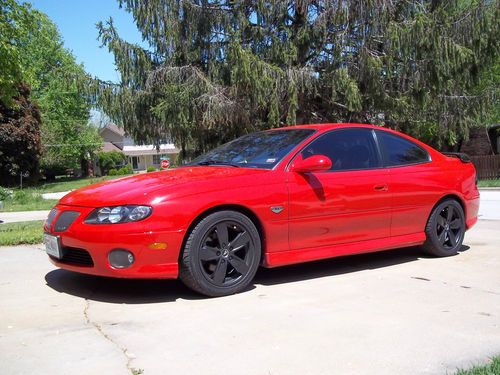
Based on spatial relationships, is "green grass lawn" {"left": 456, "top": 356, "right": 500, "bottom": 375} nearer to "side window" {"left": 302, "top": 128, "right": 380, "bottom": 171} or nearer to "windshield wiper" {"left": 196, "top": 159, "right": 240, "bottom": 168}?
"side window" {"left": 302, "top": 128, "right": 380, "bottom": 171}

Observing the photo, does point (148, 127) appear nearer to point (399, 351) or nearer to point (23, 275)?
point (23, 275)

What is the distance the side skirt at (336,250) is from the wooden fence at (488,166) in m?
23.0

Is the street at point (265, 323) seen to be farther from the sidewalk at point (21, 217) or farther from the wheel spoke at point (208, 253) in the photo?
the sidewalk at point (21, 217)

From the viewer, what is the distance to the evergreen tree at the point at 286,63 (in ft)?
46.4

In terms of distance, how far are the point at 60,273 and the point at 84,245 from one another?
4.83 ft

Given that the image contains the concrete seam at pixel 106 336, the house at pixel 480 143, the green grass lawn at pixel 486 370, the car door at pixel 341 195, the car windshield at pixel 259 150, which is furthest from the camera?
the house at pixel 480 143

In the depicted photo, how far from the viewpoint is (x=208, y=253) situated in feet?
15.5

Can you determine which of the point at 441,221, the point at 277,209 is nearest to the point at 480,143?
the point at 441,221

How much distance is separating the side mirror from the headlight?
5.04ft

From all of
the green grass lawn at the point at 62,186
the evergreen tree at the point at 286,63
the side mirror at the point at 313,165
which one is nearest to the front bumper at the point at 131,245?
the side mirror at the point at 313,165

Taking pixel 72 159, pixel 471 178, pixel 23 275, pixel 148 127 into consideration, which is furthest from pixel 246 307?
pixel 72 159

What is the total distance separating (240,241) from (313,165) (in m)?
1.01

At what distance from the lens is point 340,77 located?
557 inches

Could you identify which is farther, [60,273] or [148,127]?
[148,127]
